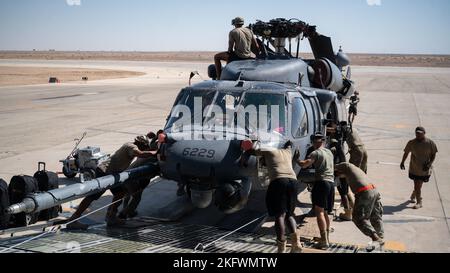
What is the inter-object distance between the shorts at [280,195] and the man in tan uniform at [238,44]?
4.84 m

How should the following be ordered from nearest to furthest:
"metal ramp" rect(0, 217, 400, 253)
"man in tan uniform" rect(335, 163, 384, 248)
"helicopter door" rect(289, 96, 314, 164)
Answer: "metal ramp" rect(0, 217, 400, 253)
"man in tan uniform" rect(335, 163, 384, 248)
"helicopter door" rect(289, 96, 314, 164)

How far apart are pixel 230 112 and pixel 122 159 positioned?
213 centimetres

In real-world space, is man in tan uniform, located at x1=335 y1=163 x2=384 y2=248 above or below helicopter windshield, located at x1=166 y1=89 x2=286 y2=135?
below

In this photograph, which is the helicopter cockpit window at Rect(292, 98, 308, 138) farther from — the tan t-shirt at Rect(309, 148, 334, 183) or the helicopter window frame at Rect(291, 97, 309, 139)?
the tan t-shirt at Rect(309, 148, 334, 183)

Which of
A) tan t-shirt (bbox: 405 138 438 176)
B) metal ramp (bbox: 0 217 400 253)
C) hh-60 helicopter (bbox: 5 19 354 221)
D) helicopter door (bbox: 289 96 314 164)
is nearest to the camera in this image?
metal ramp (bbox: 0 217 400 253)

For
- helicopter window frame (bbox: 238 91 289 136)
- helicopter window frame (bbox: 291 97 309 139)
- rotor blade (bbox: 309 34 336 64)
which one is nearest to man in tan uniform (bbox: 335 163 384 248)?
helicopter window frame (bbox: 291 97 309 139)

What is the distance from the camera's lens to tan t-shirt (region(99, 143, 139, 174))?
7.71 metres

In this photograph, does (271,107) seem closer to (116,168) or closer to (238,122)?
(238,122)

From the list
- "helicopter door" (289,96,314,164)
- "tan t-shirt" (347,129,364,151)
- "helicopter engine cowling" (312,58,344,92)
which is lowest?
"tan t-shirt" (347,129,364,151)

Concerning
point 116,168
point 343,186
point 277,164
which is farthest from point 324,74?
point 116,168

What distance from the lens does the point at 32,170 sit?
1200 centimetres
